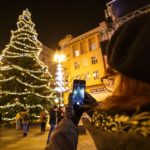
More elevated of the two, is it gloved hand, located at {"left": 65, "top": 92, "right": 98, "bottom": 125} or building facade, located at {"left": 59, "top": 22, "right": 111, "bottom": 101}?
building facade, located at {"left": 59, "top": 22, "right": 111, "bottom": 101}

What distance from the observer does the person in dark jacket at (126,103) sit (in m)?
1.13

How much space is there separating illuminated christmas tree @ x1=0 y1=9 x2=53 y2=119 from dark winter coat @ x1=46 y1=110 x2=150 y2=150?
25418 mm

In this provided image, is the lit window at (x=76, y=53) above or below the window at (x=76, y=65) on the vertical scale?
above

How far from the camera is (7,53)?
28891 mm

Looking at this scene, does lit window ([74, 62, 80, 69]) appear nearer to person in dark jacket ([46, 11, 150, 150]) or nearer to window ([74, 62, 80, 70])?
window ([74, 62, 80, 70])

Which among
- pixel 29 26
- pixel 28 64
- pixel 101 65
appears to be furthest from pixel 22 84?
pixel 101 65

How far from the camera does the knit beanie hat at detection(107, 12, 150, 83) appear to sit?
1.13 m

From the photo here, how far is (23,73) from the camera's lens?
2817cm

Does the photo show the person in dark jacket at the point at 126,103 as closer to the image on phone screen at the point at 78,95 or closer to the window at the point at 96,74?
the image on phone screen at the point at 78,95

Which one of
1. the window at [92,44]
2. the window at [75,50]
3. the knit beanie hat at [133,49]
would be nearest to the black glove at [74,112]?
the knit beanie hat at [133,49]

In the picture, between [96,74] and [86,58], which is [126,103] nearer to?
[96,74]

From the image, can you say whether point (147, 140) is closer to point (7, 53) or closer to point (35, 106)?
point (35, 106)

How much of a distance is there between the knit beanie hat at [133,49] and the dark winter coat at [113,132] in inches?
7.4

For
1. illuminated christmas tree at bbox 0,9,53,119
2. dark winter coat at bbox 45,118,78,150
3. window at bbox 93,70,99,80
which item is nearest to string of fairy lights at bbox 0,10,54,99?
illuminated christmas tree at bbox 0,9,53,119
